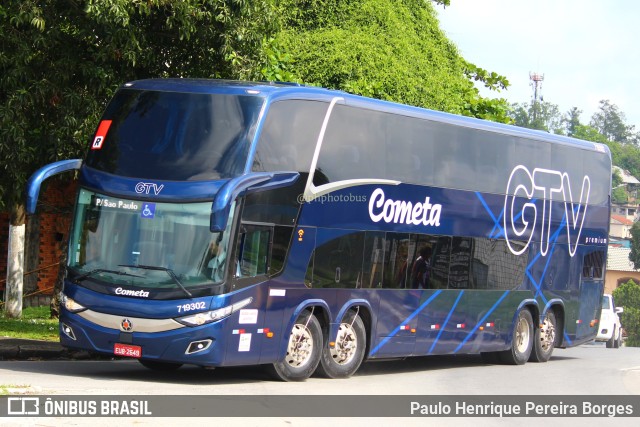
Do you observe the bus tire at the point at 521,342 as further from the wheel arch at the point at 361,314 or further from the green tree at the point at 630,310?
the green tree at the point at 630,310

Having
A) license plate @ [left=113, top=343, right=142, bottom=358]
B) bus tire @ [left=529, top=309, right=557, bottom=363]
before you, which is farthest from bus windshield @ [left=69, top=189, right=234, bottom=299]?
bus tire @ [left=529, top=309, right=557, bottom=363]

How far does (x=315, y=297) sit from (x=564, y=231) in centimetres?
810

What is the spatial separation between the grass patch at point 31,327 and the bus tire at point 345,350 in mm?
4943

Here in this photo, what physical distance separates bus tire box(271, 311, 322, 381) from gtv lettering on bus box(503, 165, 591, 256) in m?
5.63

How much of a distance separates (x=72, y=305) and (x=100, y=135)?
2.22 m

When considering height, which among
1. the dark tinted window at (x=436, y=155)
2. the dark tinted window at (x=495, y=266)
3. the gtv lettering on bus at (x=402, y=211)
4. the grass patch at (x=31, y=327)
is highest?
the dark tinted window at (x=436, y=155)

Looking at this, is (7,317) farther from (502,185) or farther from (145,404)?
(145,404)

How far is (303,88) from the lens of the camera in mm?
15555

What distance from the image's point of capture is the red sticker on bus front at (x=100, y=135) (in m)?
14.9

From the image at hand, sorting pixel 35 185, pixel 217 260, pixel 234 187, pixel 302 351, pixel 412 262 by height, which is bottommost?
pixel 302 351

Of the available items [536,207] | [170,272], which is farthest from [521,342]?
[170,272]

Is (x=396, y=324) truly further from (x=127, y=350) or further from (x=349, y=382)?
(x=127, y=350)

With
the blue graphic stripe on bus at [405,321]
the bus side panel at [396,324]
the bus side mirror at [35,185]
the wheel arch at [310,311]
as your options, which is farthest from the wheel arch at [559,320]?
the bus side mirror at [35,185]

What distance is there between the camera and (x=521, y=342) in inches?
850
